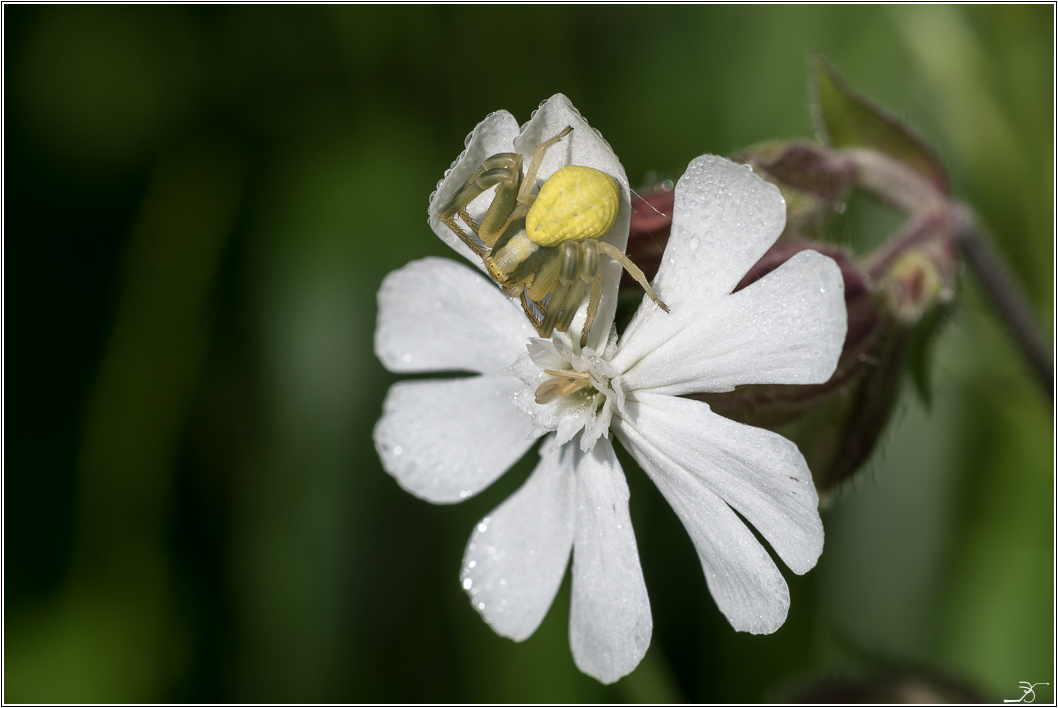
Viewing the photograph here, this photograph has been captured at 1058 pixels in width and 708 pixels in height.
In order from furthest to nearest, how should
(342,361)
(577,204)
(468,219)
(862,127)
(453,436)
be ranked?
(342,361)
(862,127)
(453,436)
(468,219)
(577,204)

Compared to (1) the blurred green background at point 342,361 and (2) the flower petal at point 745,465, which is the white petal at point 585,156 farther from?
(1) the blurred green background at point 342,361

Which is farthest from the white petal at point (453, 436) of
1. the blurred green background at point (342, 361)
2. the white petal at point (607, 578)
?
the blurred green background at point (342, 361)

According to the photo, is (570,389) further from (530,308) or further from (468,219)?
(468,219)

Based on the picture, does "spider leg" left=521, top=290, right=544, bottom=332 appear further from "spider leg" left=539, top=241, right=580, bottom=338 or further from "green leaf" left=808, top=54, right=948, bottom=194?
"green leaf" left=808, top=54, right=948, bottom=194

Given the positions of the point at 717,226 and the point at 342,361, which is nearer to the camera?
the point at 717,226
